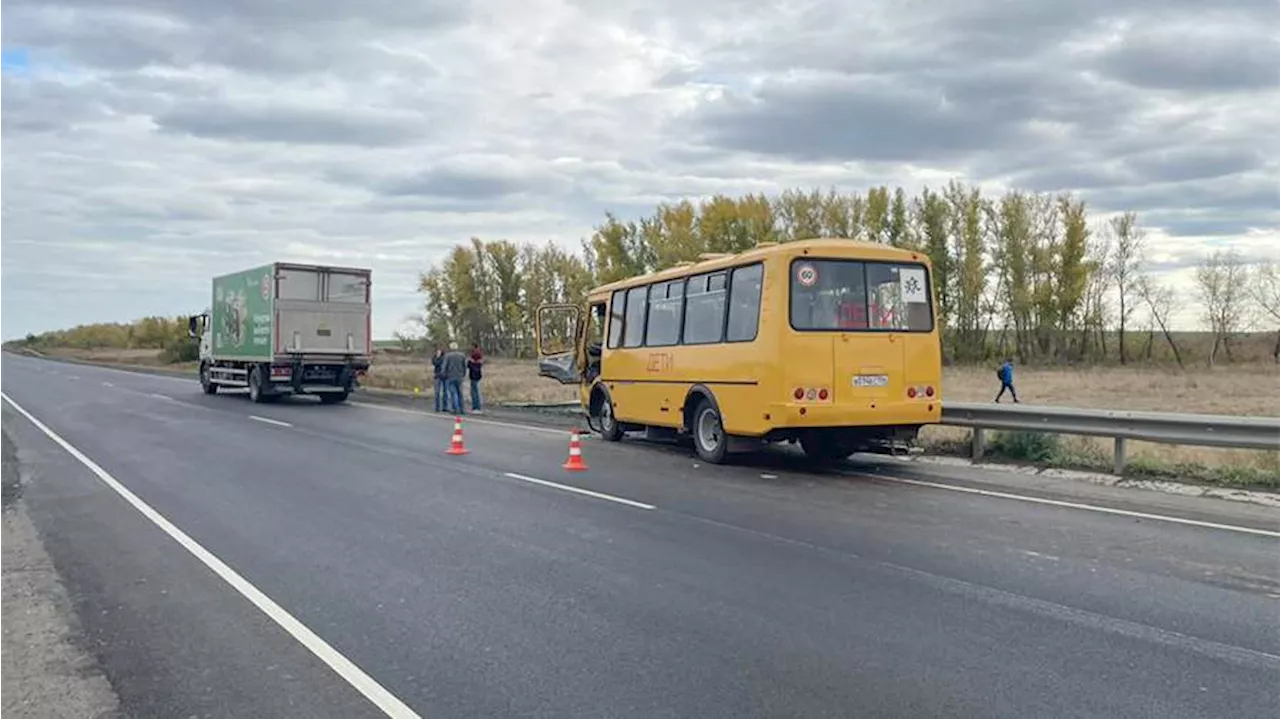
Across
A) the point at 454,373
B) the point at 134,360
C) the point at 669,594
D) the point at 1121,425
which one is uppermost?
the point at 454,373

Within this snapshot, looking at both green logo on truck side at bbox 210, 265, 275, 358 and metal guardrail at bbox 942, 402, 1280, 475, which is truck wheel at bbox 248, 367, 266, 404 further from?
metal guardrail at bbox 942, 402, 1280, 475

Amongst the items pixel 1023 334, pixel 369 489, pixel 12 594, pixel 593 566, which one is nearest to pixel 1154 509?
pixel 593 566

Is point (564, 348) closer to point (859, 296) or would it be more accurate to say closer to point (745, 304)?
point (745, 304)

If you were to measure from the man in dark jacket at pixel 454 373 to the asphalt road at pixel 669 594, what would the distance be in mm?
11853

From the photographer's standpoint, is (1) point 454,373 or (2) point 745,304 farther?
(1) point 454,373

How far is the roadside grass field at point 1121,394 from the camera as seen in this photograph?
13016 millimetres

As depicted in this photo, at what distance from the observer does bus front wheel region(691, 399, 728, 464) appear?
1384 cm

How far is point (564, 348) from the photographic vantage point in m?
20.1

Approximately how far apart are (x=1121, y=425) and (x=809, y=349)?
386 cm

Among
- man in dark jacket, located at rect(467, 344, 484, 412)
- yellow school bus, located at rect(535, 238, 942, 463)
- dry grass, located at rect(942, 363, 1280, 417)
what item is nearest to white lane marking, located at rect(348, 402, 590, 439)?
man in dark jacket, located at rect(467, 344, 484, 412)

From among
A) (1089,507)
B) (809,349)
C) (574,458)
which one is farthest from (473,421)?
(1089,507)

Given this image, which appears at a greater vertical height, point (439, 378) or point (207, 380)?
point (439, 378)

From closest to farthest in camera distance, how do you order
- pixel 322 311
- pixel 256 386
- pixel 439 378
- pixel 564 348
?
pixel 564 348, pixel 439 378, pixel 322 311, pixel 256 386

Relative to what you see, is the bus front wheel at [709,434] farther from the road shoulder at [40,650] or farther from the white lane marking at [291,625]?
the road shoulder at [40,650]
